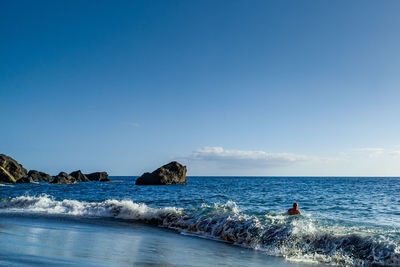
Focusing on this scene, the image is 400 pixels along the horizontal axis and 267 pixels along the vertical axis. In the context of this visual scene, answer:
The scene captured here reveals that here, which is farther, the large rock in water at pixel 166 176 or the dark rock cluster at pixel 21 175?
the large rock in water at pixel 166 176

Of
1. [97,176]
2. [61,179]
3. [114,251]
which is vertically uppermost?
[114,251]

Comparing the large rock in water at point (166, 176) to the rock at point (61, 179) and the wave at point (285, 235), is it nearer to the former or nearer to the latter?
the rock at point (61, 179)

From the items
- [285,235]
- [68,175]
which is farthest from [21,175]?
[285,235]

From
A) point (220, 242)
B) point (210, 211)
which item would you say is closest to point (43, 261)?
point (220, 242)

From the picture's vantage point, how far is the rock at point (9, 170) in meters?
61.8

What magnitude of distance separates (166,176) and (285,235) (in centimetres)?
5336

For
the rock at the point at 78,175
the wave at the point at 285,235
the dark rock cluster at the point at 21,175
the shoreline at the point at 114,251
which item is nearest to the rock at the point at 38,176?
the dark rock cluster at the point at 21,175

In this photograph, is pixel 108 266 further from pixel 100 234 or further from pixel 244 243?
pixel 244 243

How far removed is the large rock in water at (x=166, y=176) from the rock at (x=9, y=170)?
82.9 feet

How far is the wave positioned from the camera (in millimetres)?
8055

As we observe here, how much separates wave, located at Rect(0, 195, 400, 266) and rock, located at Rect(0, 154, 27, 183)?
5749 centimetres

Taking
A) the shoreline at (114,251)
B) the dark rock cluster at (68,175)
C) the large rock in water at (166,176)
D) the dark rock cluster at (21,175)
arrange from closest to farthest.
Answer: the shoreline at (114,251)
the dark rock cluster at (21,175)
the dark rock cluster at (68,175)
the large rock in water at (166,176)

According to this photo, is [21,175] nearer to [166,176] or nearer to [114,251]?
[166,176]

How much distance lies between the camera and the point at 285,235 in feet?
32.2
